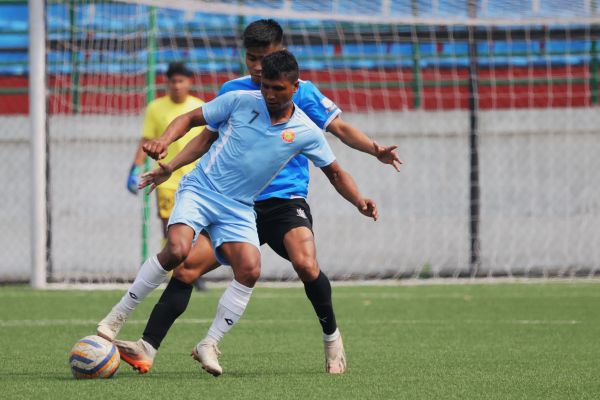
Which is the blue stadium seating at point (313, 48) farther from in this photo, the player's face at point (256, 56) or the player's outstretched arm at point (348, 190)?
the player's outstretched arm at point (348, 190)

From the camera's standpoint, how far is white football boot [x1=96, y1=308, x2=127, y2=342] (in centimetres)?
560

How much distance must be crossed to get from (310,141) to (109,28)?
298 inches

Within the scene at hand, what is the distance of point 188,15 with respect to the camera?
50.9ft

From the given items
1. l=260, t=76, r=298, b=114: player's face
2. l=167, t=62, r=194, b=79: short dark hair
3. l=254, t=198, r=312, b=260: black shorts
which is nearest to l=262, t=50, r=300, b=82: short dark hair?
l=260, t=76, r=298, b=114: player's face

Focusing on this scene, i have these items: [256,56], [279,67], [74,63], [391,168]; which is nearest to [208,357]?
[279,67]

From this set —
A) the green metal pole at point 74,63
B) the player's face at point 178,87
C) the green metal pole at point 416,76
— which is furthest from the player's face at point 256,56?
the green metal pole at point 416,76

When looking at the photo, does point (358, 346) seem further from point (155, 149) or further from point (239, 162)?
point (155, 149)

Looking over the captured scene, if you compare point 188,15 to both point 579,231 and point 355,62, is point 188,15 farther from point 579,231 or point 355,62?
point 579,231

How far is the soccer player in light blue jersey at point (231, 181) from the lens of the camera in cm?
564

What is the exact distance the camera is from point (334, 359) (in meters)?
5.88

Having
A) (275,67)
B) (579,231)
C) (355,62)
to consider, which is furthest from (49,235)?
(275,67)

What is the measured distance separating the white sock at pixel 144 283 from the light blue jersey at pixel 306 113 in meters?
0.78

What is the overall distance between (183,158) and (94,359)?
3.64 ft

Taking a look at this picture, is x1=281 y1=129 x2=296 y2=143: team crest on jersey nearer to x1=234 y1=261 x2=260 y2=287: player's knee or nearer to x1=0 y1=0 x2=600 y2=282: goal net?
x1=234 y1=261 x2=260 y2=287: player's knee
